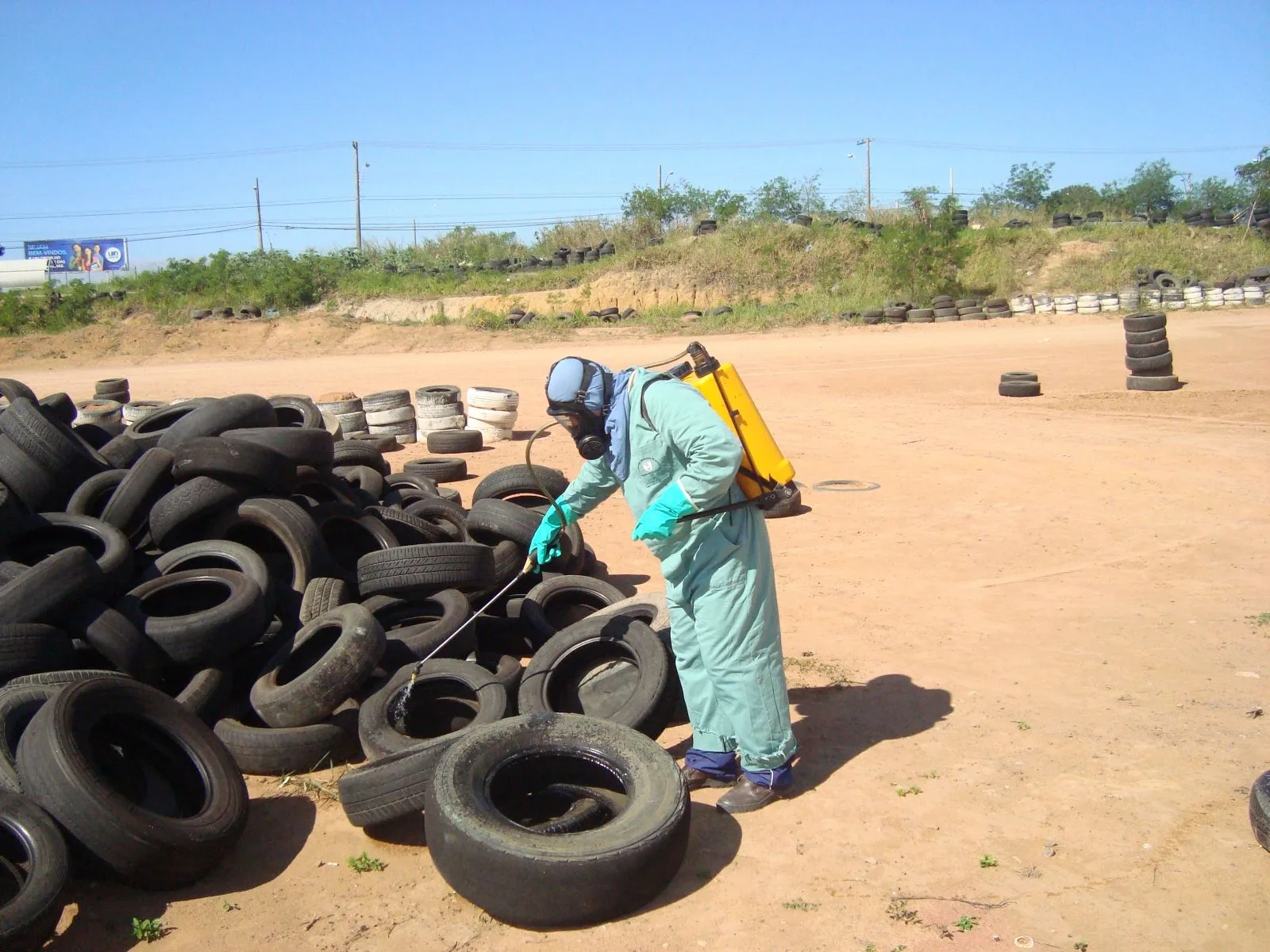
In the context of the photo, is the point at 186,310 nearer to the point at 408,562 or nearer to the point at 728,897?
the point at 408,562

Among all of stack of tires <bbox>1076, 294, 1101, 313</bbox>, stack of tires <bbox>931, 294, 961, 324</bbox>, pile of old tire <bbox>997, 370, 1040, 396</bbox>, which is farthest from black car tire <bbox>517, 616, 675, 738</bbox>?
stack of tires <bbox>1076, 294, 1101, 313</bbox>

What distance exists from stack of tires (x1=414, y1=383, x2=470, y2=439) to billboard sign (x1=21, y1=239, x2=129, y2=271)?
7037 centimetres

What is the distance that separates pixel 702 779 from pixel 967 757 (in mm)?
1349

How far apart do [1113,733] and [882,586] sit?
114 inches

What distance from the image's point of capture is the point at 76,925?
13.0 feet

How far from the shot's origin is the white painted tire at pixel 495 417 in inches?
594

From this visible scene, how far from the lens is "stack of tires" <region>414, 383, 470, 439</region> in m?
15.5

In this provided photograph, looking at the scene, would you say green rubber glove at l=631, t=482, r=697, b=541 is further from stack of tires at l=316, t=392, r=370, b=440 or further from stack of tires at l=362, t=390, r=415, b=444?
stack of tires at l=362, t=390, r=415, b=444

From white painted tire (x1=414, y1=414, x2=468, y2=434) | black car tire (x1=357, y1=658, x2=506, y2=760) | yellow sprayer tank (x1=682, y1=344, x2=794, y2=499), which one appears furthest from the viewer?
white painted tire (x1=414, y1=414, x2=468, y2=434)

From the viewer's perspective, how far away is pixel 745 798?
4.66 meters

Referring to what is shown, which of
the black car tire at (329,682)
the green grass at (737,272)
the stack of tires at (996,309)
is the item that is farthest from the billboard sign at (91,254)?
the black car tire at (329,682)

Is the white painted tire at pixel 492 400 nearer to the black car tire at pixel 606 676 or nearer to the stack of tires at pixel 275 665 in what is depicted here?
the stack of tires at pixel 275 665

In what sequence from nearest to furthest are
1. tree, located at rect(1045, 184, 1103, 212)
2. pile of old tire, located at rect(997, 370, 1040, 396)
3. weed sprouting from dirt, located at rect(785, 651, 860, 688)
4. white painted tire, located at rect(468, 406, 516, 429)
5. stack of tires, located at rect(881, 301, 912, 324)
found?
weed sprouting from dirt, located at rect(785, 651, 860, 688) → white painted tire, located at rect(468, 406, 516, 429) → pile of old tire, located at rect(997, 370, 1040, 396) → stack of tires, located at rect(881, 301, 912, 324) → tree, located at rect(1045, 184, 1103, 212)

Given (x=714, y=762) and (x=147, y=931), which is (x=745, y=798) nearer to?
(x=714, y=762)
